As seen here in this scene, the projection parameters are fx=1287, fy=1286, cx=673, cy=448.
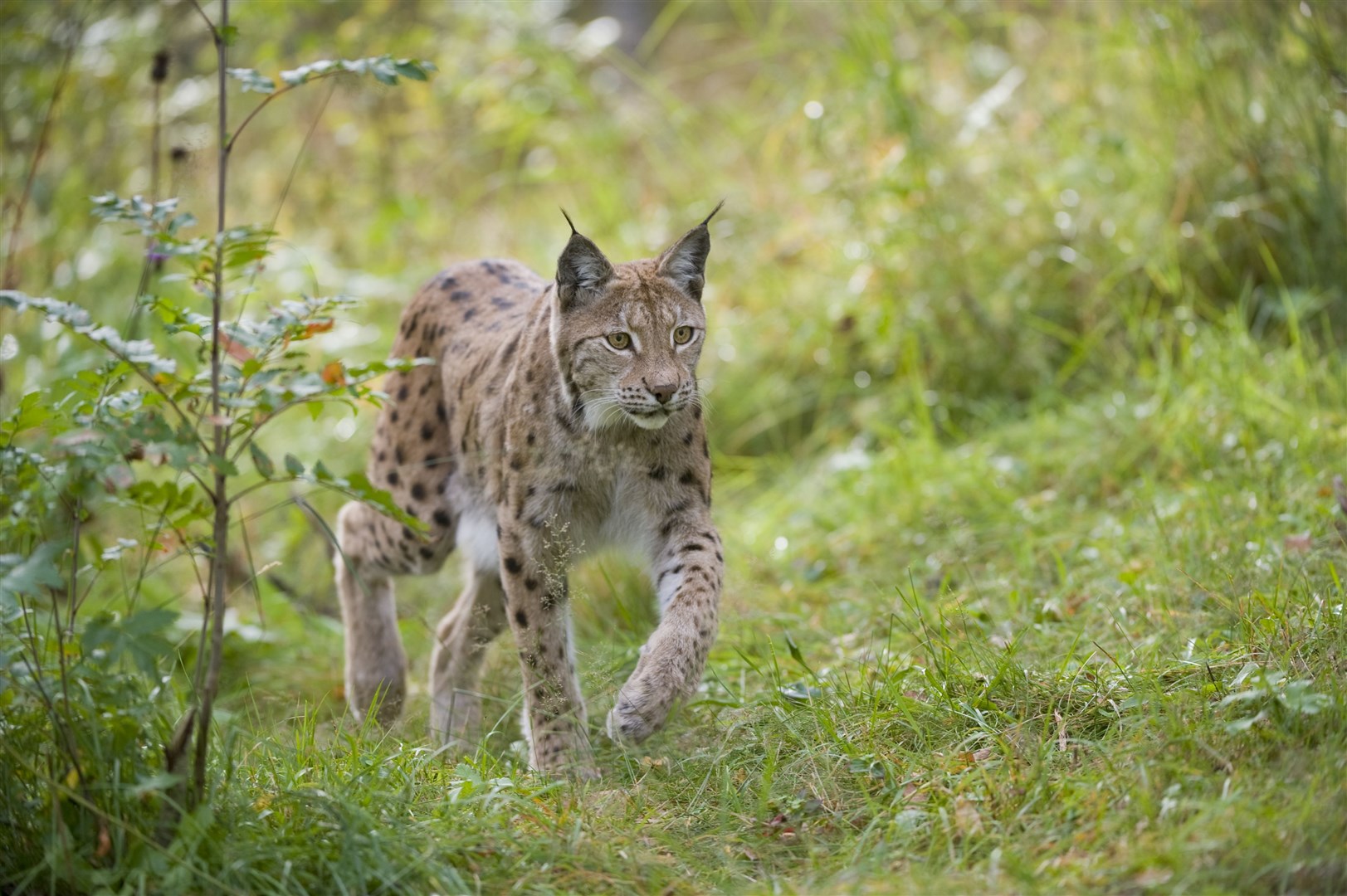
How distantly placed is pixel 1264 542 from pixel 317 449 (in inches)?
205

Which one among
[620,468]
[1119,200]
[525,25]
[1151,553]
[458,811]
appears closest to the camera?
[458,811]

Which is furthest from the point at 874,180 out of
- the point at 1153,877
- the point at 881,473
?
the point at 1153,877

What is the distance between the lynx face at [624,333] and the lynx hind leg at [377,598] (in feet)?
3.88

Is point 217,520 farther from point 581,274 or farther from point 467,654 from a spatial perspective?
point 467,654

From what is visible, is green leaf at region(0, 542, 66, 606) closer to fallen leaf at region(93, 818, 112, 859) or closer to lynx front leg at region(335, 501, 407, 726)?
fallen leaf at region(93, 818, 112, 859)

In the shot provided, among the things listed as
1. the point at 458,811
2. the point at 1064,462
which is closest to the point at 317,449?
the point at 1064,462

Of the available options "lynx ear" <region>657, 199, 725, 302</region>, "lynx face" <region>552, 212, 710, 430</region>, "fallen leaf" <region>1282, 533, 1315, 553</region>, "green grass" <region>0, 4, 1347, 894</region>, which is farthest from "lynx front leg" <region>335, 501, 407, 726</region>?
"fallen leaf" <region>1282, 533, 1315, 553</region>

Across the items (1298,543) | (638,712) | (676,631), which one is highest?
(676,631)

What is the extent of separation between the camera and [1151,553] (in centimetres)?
466

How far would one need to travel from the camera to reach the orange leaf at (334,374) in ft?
9.92

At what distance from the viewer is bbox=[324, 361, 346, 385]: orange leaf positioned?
3.02 metres

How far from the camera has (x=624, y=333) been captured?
4055mm

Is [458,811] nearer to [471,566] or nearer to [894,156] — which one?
[471,566]

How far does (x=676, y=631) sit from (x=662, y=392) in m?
0.72
